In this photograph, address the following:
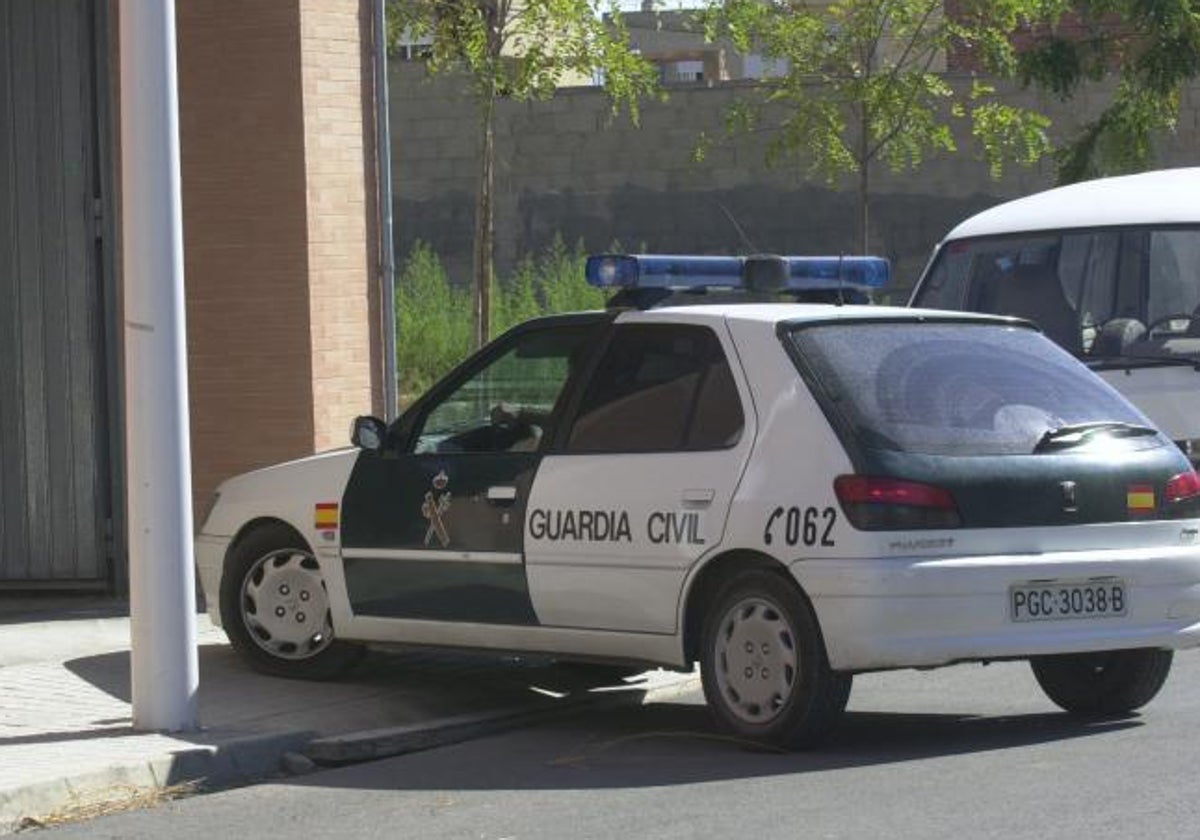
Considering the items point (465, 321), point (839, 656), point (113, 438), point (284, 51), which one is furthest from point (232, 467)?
point (465, 321)

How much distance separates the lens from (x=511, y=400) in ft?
33.3

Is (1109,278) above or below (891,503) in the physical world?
above

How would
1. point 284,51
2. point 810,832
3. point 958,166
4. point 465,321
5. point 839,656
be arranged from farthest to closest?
point 958,166, point 465,321, point 284,51, point 839,656, point 810,832

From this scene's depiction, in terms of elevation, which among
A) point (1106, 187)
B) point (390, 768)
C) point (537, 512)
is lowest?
point (390, 768)

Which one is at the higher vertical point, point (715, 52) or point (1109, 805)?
point (715, 52)

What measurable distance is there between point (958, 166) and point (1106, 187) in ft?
36.5

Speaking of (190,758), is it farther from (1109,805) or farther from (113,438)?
(113,438)

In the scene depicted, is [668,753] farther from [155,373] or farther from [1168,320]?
[1168,320]

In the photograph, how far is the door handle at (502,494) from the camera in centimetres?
960

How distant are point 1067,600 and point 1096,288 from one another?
17.8 feet

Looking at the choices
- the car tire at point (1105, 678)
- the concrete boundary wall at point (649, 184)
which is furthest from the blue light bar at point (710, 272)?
the concrete boundary wall at point (649, 184)

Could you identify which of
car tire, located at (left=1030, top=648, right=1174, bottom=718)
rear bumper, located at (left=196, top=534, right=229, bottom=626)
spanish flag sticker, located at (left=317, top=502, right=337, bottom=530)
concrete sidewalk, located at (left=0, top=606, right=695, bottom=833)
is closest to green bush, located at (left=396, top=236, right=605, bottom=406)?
concrete sidewalk, located at (left=0, top=606, right=695, bottom=833)

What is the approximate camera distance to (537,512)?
31.2 ft

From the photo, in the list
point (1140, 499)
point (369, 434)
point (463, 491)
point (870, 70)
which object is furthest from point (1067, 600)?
point (870, 70)
